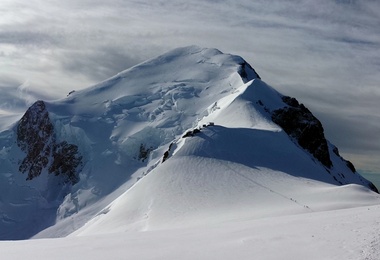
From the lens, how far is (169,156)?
56.8 metres

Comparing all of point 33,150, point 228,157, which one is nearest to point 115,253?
point 228,157

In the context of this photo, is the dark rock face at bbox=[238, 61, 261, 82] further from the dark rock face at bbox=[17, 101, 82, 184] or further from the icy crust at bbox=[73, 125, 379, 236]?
the dark rock face at bbox=[17, 101, 82, 184]

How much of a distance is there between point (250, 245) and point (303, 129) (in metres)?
67.5

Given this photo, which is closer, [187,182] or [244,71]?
[187,182]

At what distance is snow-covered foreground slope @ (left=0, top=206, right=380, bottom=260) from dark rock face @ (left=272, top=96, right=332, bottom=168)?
60476mm

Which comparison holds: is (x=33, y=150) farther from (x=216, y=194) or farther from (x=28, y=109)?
(x=216, y=194)

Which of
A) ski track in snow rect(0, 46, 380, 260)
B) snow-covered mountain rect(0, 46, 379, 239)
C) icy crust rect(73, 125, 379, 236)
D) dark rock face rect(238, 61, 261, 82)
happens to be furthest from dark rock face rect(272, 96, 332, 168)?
dark rock face rect(238, 61, 261, 82)

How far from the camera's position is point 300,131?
79000 millimetres

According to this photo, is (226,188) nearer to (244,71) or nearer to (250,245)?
(250,245)

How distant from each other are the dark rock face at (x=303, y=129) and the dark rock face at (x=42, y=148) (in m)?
38.3

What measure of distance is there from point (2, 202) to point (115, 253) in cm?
7632

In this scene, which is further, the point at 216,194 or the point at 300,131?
the point at 300,131

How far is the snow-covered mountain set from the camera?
41.4m

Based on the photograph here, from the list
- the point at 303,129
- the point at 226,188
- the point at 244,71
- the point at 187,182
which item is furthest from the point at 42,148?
the point at 226,188
